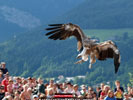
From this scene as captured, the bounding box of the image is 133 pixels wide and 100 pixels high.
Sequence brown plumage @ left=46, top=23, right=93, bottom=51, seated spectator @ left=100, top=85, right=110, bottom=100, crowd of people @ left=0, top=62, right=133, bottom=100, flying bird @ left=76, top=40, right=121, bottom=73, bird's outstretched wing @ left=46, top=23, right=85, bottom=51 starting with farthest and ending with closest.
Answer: seated spectator @ left=100, top=85, right=110, bottom=100, bird's outstretched wing @ left=46, top=23, right=85, bottom=51, brown plumage @ left=46, top=23, right=93, bottom=51, flying bird @ left=76, top=40, right=121, bottom=73, crowd of people @ left=0, top=62, right=133, bottom=100

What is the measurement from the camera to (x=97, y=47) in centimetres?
2078

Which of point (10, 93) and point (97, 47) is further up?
point (97, 47)

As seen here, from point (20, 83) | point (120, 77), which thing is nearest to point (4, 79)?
point (20, 83)

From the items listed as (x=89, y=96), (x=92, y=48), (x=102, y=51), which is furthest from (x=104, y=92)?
(x=92, y=48)

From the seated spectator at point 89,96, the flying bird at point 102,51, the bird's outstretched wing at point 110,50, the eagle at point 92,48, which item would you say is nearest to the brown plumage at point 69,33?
the eagle at point 92,48

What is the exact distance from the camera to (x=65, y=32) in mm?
21344

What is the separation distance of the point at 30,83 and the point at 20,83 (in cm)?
133

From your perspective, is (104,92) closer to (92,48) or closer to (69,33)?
(92,48)

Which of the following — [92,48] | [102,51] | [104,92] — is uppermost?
[92,48]

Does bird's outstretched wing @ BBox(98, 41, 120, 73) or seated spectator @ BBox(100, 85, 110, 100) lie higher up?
bird's outstretched wing @ BBox(98, 41, 120, 73)

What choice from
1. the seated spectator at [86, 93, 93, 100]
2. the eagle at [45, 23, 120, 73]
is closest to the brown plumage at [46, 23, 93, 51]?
the eagle at [45, 23, 120, 73]

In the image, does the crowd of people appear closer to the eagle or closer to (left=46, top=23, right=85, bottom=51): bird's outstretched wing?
the eagle

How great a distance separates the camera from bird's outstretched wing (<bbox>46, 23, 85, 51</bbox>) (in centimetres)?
2098

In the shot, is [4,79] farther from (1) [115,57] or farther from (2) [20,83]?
(1) [115,57]
